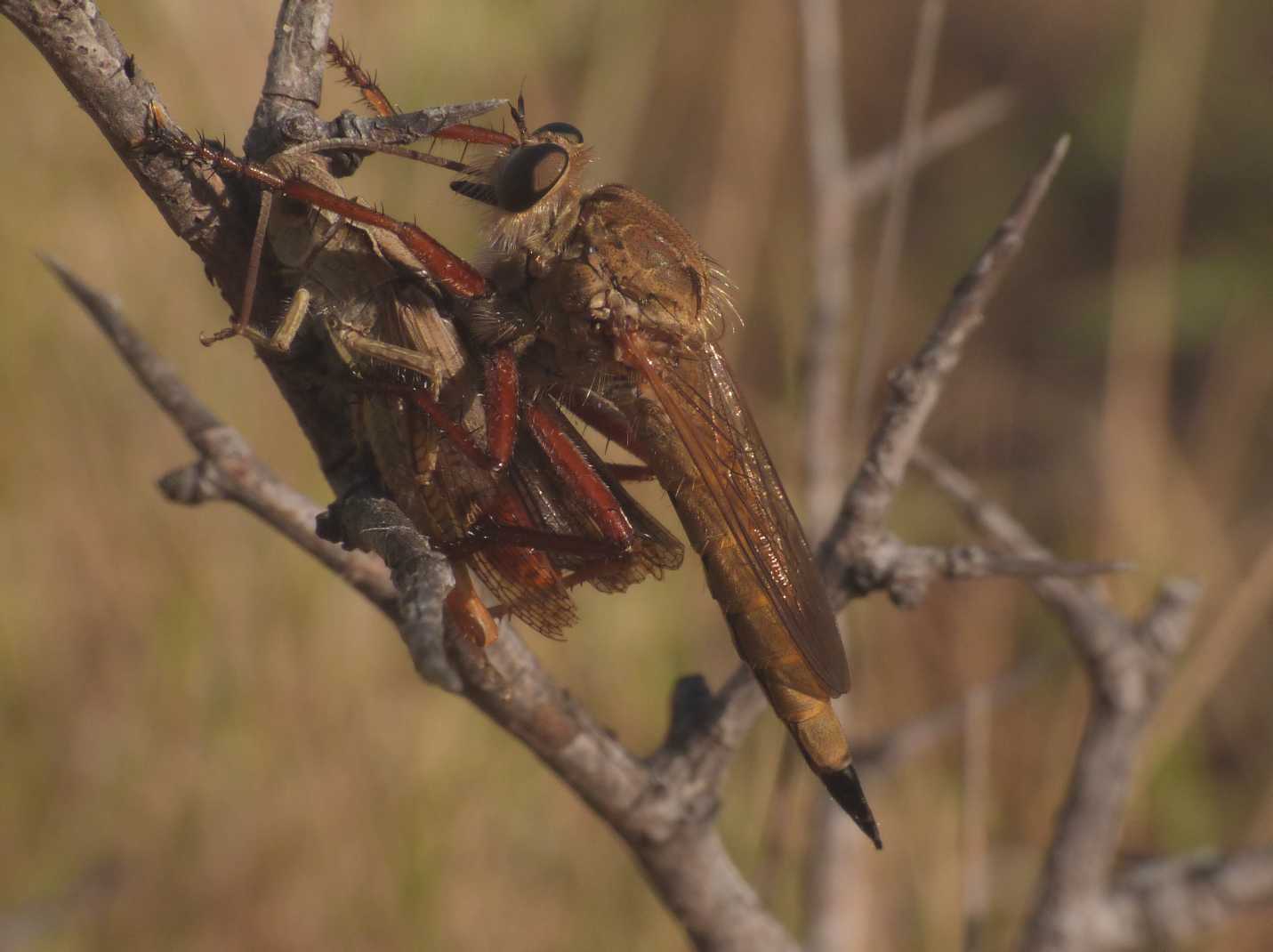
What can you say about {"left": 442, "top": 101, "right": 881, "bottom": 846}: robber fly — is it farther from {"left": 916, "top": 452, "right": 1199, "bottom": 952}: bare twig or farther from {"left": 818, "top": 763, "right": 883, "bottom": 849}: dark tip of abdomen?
{"left": 916, "top": 452, "right": 1199, "bottom": 952}: bare twig

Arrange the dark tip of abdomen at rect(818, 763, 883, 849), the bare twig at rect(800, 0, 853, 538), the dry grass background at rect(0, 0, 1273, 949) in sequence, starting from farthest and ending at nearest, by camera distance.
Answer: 1. the dry grass background at rect(0, 0, 1273, 949)
2. the bare twig at rect(800, 0, 853, 538)
3. the dark tip of abdomen at rect(818, 763, 883, 849)

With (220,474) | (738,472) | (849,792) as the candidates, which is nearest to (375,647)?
(738,472)

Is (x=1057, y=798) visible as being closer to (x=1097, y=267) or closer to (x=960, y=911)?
(x=960, y=911)

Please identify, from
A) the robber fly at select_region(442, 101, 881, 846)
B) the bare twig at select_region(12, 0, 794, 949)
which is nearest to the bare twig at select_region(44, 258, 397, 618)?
the bare twig at select_region(12, 0, 794, 949)

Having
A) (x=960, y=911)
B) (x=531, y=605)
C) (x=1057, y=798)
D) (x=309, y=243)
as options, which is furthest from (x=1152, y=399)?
(x=309, y=243)

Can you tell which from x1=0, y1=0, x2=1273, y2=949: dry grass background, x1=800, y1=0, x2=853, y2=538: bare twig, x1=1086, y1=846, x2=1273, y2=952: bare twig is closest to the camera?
x1=1086, y1=846, x2=1273, y2=952: bare twig

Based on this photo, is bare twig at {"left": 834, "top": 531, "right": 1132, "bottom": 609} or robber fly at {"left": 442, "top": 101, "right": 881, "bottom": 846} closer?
bare twig at {"left": 834, "top": 531, "right": 1132, "bottom": 609}
